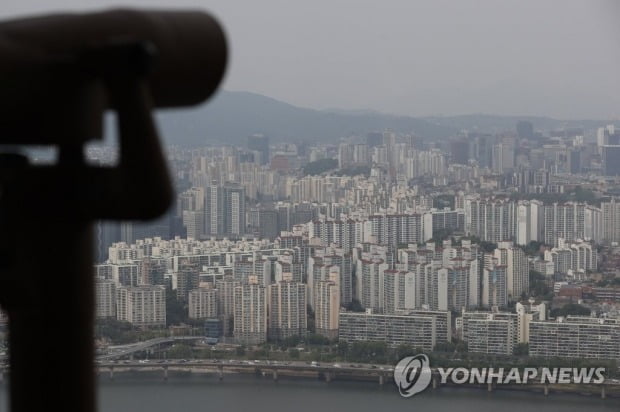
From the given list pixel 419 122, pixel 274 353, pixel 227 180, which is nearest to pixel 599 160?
pixel 419 122

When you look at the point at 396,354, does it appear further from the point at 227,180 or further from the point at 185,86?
the point at 185,86

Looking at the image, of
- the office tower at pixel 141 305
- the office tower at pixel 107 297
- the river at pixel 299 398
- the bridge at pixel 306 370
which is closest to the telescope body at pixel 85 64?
the river at pixel 299 398

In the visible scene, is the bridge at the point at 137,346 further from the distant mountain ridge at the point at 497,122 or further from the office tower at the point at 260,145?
the distant mountain ridge at the point at 497,122

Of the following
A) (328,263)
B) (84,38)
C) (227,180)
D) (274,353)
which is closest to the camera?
(84,38)

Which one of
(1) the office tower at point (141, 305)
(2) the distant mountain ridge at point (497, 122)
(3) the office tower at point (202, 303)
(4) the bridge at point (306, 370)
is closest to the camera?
(4) the bridge at point (306, 370)

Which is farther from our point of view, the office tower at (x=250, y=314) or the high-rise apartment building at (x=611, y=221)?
the high-rise apartment building at (x=611, y=221)

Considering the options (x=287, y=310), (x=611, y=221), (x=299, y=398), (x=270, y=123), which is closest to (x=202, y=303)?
(x=287, y=310)

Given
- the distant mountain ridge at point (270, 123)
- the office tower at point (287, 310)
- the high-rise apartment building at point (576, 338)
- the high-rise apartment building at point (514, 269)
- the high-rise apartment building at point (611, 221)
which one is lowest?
the high-rise apartment building at point (576, 338)
